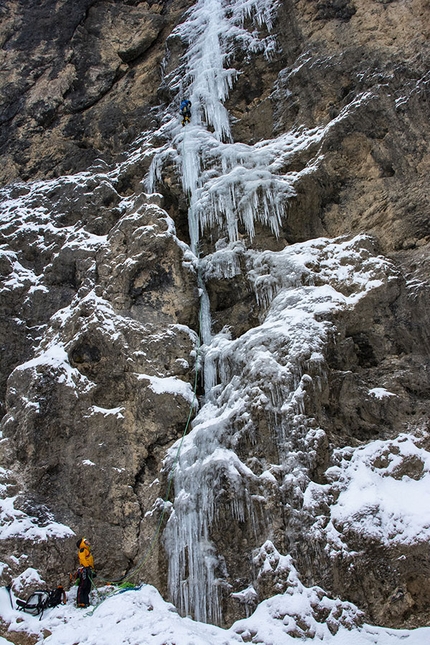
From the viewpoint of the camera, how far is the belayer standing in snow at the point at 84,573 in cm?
694

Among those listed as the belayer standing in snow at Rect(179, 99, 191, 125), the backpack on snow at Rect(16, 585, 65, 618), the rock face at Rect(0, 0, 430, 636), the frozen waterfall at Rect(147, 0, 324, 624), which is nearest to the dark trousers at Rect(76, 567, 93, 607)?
the backpack on snow at Rect(16, 585, 65, 618)

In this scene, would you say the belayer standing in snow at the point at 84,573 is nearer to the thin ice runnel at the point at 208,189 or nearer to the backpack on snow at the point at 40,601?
the backpack on snow at the point at 40,601

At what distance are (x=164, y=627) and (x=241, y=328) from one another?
5.31m

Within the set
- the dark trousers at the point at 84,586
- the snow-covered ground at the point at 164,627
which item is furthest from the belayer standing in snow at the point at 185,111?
the snow-covered ground at the point at 164,627

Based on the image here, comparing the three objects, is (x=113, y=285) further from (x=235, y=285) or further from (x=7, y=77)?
(x=7, y=77)

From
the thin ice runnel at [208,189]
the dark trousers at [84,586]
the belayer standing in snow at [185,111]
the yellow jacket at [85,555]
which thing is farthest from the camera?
the belayer standing in snow at [185,111]

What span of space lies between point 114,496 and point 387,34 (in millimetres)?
10540

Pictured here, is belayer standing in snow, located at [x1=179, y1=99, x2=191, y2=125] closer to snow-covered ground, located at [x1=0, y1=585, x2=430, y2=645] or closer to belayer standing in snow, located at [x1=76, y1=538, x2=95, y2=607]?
belayer standing in snow, located at [x1=76, y1=538, x2=95, y2=607]

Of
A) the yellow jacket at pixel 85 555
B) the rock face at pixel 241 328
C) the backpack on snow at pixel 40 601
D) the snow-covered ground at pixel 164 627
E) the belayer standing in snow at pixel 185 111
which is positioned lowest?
the snow-covered ground at pixel 164 627

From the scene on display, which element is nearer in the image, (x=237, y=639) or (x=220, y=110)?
(x=237, y=639)

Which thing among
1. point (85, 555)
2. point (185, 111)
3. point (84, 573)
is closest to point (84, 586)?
point (84, 573)

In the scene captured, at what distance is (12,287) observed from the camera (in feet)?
37.3

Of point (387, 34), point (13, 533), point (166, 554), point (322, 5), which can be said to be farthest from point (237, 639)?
point (322, 5)

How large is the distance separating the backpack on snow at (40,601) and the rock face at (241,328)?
1.93 ft
